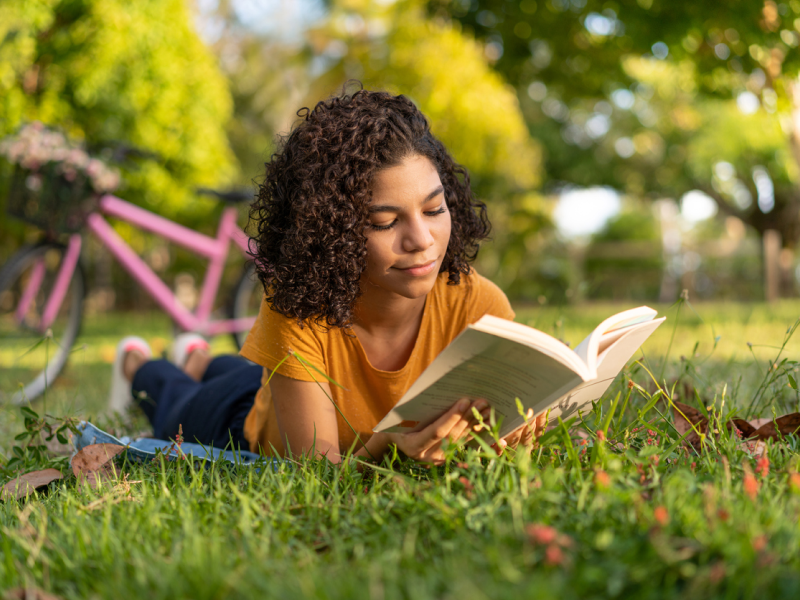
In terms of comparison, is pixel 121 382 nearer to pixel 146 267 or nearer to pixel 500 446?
pixel 146 267

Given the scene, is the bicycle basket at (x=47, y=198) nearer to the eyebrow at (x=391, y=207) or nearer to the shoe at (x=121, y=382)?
the shoe at (x=121, y=382)

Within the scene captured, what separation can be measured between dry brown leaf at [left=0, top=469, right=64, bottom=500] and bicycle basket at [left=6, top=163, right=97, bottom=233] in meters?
2.55

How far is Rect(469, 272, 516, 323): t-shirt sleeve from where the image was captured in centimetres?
203

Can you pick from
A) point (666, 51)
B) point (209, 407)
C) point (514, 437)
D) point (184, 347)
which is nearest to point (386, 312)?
point (514, 437)

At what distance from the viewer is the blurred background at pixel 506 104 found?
20.1 feet

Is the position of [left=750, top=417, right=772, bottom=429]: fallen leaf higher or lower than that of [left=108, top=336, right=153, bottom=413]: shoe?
higher

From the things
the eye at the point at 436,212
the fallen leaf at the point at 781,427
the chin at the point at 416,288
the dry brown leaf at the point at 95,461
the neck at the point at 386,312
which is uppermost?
the eye at the point at 436,212

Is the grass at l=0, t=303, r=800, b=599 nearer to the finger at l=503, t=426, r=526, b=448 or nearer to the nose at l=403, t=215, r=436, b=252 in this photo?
the finger at l=503, t=426, r=526, b=448

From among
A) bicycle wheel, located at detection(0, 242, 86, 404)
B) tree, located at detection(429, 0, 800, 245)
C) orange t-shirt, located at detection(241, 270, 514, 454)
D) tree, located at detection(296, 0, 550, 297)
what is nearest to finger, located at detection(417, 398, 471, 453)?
orange t-shirt, located at detection(241, 270, 514, 454)

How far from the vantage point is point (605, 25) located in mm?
6523

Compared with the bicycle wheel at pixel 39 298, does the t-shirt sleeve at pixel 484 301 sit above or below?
above

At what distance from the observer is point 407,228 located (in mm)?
1644

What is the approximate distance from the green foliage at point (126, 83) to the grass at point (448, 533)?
4.85m

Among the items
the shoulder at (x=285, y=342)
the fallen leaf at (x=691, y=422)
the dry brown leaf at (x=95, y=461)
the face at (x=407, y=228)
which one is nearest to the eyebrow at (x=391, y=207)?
the face at (x=407, y=228)
